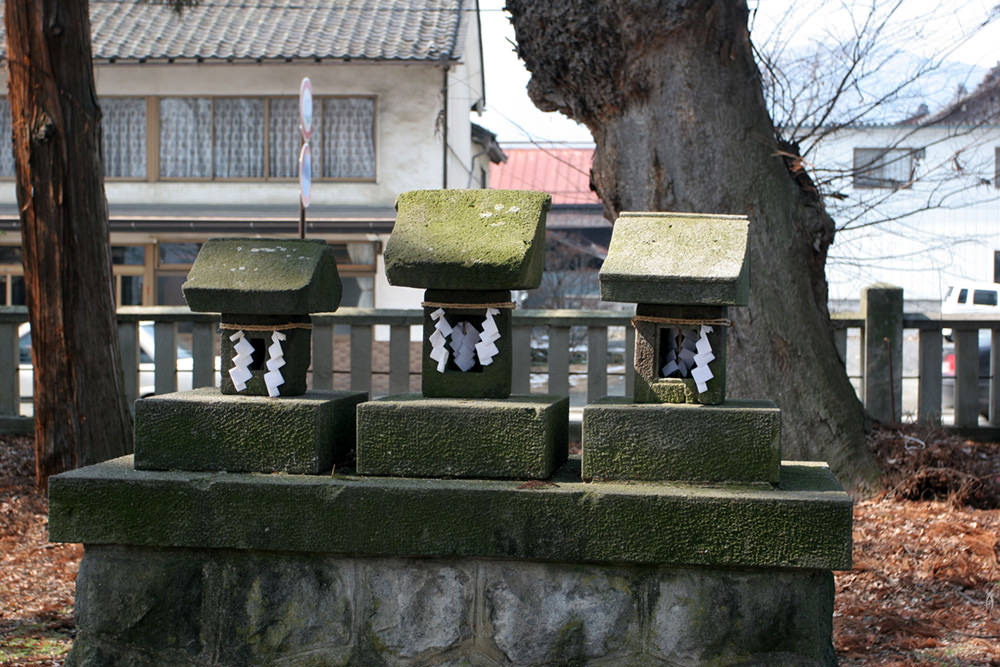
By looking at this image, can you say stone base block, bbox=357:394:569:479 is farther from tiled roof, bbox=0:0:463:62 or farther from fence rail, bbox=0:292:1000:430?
tiled roof, bbox=0:0:463:62

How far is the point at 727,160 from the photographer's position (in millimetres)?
6215

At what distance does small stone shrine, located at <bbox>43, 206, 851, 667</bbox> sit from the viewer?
3.20m

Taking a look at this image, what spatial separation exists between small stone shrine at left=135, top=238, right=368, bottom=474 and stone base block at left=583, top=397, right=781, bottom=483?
37.4 inches

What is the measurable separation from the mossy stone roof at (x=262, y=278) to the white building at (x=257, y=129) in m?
14.9

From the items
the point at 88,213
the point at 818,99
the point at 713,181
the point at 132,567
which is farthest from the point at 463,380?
the point at 818,99

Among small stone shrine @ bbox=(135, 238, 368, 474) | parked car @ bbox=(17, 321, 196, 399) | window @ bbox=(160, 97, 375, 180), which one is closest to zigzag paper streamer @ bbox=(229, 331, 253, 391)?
small stone shrine @ bbox=(135, 238, 368, 474)

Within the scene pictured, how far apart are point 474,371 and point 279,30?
1779 centimetres

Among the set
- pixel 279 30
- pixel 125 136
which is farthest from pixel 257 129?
pixel 125 136

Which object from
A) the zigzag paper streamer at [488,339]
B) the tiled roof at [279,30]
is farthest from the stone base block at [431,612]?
the tiled roof at [279,30]

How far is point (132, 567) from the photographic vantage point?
3.44 m

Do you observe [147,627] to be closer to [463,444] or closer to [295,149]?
[463,444]

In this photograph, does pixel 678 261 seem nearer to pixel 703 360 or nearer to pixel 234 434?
pixel 703 360

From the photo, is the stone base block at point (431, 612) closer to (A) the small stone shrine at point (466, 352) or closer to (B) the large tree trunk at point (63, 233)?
(A) the small stone shrine at point (466, 352)

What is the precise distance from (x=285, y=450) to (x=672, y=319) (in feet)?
4.47
